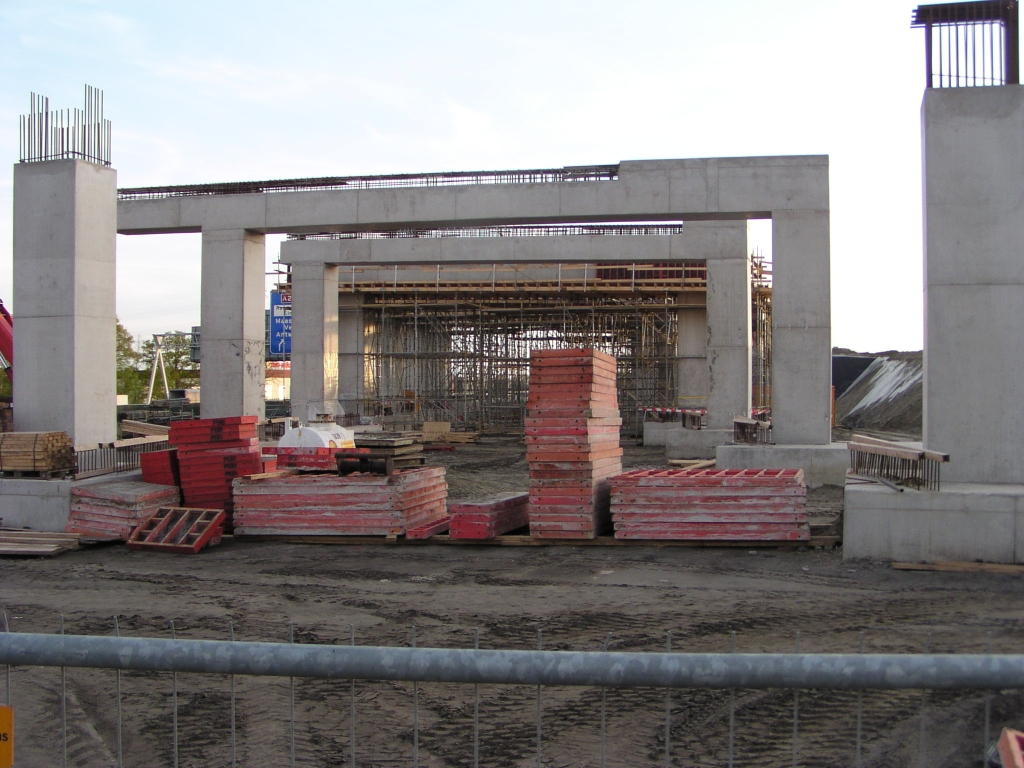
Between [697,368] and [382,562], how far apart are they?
24.3 metres

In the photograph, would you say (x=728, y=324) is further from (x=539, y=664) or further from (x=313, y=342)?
(x=539, y=664)

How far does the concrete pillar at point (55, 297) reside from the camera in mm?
14531

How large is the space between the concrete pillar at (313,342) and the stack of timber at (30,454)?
11.9m

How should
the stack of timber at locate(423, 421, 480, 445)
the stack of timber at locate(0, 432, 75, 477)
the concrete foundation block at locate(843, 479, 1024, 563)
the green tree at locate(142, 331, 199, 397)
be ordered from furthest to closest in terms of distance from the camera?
the green tree at locate(142, 331, 199, 397)
the stack of timber at locate(423, 421, 480, 445)
the stack of timber at locate(0, 432, 75, 477)
the concrete foundation block at locate(843, 479, 1024, 563)

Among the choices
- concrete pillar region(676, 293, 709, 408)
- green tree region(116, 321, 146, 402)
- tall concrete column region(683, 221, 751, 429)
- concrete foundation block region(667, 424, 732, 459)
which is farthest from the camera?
green tree region(116, 321, 146, 402)

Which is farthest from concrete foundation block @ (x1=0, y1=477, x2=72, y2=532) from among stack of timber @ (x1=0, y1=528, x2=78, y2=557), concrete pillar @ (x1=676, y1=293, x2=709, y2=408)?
concrete pillar @ (x1=676, y1=293, x2=709, y2=408)

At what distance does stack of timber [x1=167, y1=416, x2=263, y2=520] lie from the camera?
13.8 meters

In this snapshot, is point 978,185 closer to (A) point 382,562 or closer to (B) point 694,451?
(A) point 382,562

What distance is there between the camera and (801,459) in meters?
17.2

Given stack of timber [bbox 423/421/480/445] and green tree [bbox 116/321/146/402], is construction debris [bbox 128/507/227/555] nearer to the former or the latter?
stack of timber [bbox 423/421/480/445]

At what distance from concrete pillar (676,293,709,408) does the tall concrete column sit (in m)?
7.07

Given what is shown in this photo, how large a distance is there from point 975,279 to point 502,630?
23.4ft

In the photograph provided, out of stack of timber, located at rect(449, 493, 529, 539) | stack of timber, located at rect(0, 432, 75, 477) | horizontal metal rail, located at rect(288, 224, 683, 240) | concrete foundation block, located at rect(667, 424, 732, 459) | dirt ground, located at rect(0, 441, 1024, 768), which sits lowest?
dirt ground, located at rect(0, 441, 1024, 768)

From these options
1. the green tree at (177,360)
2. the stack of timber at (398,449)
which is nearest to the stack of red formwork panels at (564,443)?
the stack of timber at (398,449)
